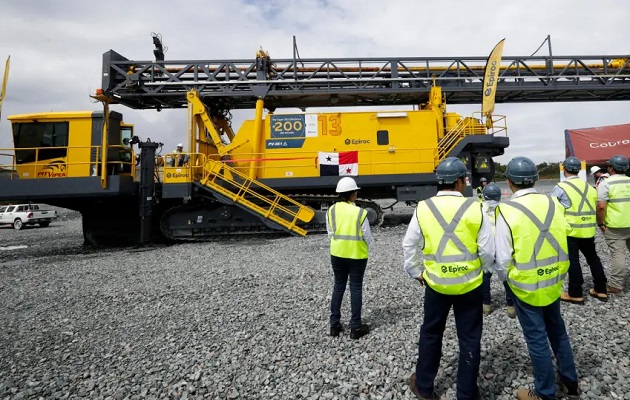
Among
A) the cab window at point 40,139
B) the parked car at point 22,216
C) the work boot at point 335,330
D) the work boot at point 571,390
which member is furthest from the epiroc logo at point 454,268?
the parked car at point 22,216

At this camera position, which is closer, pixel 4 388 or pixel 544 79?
pixel 4 388

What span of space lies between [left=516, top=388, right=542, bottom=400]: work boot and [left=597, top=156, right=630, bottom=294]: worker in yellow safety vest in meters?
2.90

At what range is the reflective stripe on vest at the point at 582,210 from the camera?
12.2 feet

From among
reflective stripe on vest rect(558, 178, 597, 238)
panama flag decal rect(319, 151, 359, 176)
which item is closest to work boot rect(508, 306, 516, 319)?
reflective stripe on vest rect(558, 178, 597, 238)

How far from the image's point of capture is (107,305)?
4.69 meters

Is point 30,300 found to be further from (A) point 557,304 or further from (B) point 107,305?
(A) point 557,304

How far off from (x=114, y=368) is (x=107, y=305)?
202cm

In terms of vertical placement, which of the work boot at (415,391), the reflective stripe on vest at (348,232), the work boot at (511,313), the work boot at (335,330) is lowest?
the work boot at (415,391)

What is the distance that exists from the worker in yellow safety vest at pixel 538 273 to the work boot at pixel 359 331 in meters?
1.44

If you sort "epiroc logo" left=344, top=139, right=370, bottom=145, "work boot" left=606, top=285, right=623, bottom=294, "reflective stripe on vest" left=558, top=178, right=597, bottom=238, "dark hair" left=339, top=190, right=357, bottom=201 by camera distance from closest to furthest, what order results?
"dark hair" left=339, top=190, right=357, bottom=201 < "reflective stripe on vest" left=558, top=178, right=597, bottom=238 < "work boot" left=606, top=285, right=623, bottom=294 < "epiroc logo" left=344, top=139, right=370, bottom=145

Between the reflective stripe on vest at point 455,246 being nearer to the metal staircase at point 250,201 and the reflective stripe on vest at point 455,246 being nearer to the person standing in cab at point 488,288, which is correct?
the person standing in cab at point 488,288

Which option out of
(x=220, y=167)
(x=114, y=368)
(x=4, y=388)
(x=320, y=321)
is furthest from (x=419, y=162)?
(x=4, y=388)

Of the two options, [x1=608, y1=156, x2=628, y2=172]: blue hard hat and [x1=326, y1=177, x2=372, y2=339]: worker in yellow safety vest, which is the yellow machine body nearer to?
[x1=326, y1=177, x2=372, y2=339]: worker in yellow safety vest

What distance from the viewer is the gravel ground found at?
261 centimetres
